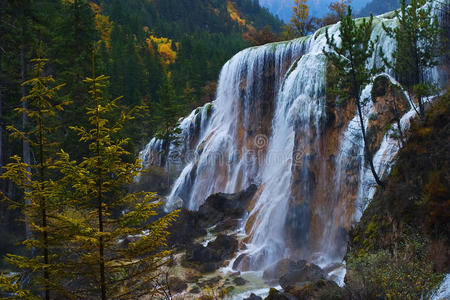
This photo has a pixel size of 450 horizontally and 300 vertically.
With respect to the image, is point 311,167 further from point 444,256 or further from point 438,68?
point 444,256

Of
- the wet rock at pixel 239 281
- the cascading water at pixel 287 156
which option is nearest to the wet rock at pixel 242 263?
the cascading water at pixel 287 156

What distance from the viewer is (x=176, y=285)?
44.6 ft

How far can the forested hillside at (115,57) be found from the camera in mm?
17969

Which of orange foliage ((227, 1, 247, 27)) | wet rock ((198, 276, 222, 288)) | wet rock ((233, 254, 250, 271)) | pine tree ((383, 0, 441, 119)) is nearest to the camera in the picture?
pine tree ((383, 0, 441, 119))

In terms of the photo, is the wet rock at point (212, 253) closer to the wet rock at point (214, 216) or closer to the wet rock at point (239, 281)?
the wet rock at point (239, 281)

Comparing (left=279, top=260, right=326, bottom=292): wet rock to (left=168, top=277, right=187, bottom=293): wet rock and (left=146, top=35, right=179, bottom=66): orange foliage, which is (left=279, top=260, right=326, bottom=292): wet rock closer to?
(left=168, top=277, right=187, bottom=293): wet rock

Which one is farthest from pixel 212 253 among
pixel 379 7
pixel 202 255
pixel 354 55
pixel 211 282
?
pixel 379 7

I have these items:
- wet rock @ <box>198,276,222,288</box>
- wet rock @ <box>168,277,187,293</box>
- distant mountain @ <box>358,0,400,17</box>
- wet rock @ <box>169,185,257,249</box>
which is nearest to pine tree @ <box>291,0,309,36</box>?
wet rock @ <box>169,185,257,249</box>

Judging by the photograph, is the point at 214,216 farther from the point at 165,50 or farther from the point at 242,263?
the point at 165,50

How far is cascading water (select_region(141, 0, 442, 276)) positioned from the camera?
1589 centimetres

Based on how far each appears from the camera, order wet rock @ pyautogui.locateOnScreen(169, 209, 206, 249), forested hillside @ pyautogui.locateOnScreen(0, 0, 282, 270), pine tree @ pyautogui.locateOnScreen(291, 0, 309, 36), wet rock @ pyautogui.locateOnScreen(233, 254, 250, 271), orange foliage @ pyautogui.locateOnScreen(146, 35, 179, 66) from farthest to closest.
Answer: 1. orange foliage @ pyautogui.locateOnScreen(146, 35, 179, 66)
2. pine tree @ pyautogui.locateOnScreen(291, 0, 309, 36)
3. wet rock @ pyautogui.locateOnScreen(169, 209, 206, 249)
4. forested hillside @ pyautogui.locateOnScreen(0, 0, 282, 270)
5. wet rock @ pyautogui.locateOnScreen(233, 254, 250, 271)

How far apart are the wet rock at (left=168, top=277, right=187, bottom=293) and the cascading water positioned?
9.25 feet

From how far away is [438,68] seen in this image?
1634 centimetres

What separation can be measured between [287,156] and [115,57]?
43.6 metres
